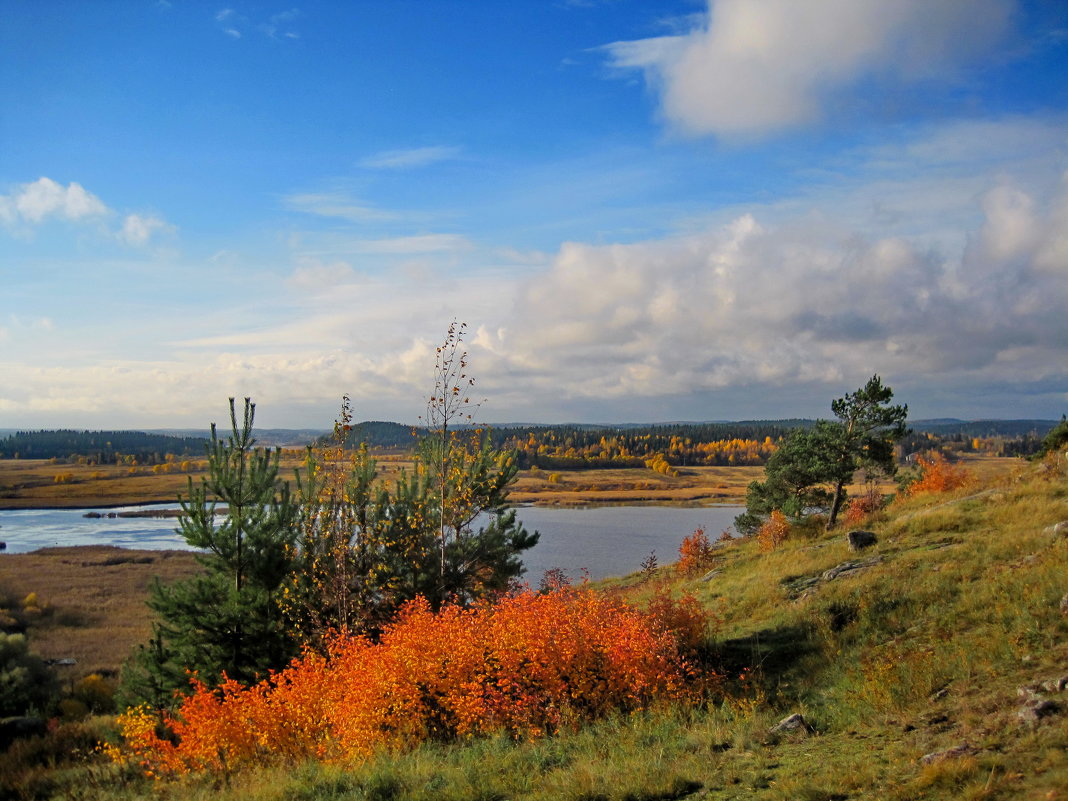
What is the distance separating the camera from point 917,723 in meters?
7.74

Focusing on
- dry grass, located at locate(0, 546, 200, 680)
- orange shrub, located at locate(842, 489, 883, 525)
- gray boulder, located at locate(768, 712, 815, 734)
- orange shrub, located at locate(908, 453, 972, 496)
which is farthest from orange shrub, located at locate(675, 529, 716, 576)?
dry grass, located at locate(0, 546, 200, 680)

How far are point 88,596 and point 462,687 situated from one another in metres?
46.2

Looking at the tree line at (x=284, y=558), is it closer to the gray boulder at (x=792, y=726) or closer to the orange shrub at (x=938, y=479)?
the gray boulder at (x=792, y=726)

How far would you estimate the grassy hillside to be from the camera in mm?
6586

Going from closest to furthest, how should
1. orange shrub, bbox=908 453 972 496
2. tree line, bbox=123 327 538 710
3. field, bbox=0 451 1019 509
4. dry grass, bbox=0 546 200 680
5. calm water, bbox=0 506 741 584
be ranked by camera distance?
tree line, bbox=123 327 538 710
orange shrub, bbox=908 453 972 496
dry grass, bbox=0 546 200 680
calm water, bbox=0 506 741 584
field, bbox=0 451 1019 509

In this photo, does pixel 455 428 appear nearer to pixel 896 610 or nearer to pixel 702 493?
pixel 896 610

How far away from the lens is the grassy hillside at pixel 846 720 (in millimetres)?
6586

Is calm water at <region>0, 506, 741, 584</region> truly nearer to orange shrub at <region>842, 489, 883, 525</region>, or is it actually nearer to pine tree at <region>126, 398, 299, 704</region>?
orange shrub at <region>842, 489, 883, 525</region>

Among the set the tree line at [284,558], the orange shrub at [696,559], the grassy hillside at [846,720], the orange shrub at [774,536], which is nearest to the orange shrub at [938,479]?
the orange shrub at [774,536]

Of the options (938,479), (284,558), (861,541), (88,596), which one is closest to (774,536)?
(861,541)

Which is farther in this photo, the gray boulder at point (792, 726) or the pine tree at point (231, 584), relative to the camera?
the pine tree at point (231, 584)

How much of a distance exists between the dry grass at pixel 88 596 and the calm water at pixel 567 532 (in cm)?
724

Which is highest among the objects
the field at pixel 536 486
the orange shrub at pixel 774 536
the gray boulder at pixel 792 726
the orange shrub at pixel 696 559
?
the gray boulder at pixel 792 726

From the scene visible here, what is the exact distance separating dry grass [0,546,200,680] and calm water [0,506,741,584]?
724cm
